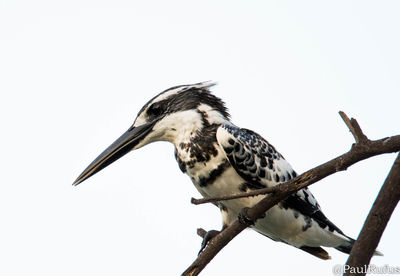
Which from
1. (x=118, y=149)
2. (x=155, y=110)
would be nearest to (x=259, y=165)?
(x=155, y=110)

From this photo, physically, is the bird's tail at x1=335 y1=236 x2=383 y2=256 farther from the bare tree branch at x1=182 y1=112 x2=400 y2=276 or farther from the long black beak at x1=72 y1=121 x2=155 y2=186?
the bare tree branch at x1=182 y1=112 x2=400 y2=276

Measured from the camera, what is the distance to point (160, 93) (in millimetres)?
6441

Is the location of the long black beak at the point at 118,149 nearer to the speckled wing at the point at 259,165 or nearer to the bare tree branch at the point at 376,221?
the speckled wing at the point at 259,165

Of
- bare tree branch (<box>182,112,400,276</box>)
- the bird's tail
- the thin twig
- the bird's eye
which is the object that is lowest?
the bird's tail

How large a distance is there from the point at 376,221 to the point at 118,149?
3.29m

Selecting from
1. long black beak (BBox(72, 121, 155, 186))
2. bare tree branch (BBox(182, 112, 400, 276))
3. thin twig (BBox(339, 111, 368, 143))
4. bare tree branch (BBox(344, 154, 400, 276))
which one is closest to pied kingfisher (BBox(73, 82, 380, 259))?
long black beak (BBox(72, 121, 155, 186))

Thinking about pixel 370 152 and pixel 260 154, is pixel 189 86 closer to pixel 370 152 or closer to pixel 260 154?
pixel 260 154

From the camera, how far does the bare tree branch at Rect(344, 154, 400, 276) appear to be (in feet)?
11.3

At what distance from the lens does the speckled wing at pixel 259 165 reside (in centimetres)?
558

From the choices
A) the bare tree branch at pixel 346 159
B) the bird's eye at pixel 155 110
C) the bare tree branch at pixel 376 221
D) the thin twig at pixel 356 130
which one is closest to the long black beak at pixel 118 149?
the bird's eye at pixel 155 110

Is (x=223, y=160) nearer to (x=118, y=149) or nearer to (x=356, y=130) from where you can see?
(x=118, y=149)

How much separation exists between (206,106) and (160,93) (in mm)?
480

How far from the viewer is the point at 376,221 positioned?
A: 11.5 feet

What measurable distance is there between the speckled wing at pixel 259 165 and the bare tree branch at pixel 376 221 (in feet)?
6.89
